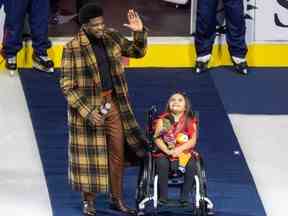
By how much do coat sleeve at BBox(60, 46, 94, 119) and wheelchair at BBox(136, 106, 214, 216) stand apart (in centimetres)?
71

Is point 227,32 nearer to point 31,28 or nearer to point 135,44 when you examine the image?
point 31,28

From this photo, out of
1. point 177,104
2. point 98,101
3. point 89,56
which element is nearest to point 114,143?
point 98,101

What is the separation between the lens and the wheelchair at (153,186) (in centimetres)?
1111

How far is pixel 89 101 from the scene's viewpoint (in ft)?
36.1

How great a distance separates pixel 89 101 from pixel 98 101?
0.08 metres

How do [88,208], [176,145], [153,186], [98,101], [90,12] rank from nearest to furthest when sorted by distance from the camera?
[90,12]
[98,101]
[153,186]
[176,145]
[88,208]

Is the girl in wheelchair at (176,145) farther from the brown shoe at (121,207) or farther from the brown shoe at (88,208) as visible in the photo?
the brown shoe at (88,208)

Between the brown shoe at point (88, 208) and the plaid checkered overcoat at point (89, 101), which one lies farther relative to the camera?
the brown shoe at point (88, 208)

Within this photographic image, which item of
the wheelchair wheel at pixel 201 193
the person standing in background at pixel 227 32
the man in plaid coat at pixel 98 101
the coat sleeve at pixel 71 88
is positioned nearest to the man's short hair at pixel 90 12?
the man in plaid coat at pixel 98 101

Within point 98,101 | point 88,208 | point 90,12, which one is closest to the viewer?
point 90,12

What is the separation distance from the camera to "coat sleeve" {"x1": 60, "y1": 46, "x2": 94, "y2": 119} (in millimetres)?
10938

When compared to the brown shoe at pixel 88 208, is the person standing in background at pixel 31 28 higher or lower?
higher

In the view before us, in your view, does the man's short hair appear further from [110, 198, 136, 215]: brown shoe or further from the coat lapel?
[110, 198, 136, 215]: brown shoe

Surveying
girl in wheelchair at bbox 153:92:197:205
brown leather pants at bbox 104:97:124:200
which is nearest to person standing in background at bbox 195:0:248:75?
girl in wheelchair at bbox 153:92:197:205
